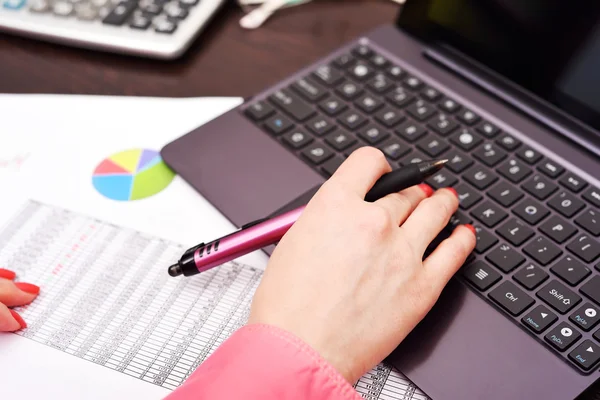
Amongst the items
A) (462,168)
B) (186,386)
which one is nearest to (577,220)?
(462,168)

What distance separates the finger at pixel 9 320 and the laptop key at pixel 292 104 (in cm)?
33

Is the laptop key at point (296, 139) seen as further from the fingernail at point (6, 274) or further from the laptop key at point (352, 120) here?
the fingernail at point (6, 274)

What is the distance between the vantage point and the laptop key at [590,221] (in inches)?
19.5

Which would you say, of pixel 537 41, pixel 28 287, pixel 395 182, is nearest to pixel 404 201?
pixel 395 182

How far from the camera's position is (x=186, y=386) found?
394mm

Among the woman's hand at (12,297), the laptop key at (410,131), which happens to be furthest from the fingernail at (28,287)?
the laptop key at (410,131)

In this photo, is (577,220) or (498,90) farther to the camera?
(498,90)

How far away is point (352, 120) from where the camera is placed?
23.7 inches

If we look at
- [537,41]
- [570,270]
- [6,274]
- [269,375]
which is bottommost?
[6,274]

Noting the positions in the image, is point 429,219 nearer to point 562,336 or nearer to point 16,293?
point 562,336

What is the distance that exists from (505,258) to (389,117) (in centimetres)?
20

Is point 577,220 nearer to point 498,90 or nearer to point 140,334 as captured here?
point 498,90

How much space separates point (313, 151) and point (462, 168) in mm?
147

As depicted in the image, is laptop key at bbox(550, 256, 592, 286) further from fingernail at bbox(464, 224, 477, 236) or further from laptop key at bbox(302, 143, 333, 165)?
laptop key at bbox(302, 143, 333, 165)
